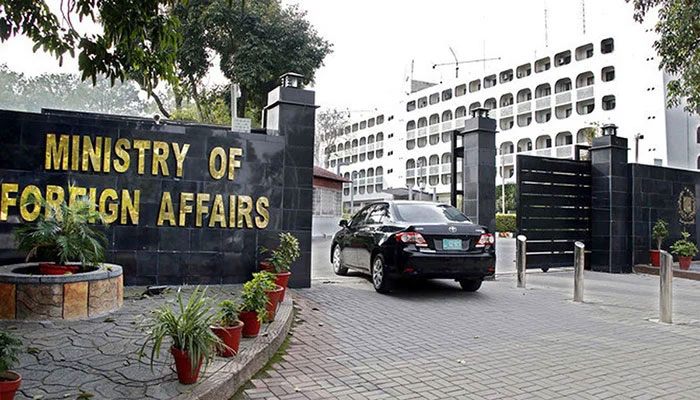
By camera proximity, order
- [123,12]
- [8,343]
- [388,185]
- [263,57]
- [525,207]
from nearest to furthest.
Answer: [8,343] → [123,12] → [525,207] → [263,57] → [388,185]

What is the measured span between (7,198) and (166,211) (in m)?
2.03

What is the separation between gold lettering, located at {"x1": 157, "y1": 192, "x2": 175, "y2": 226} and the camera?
7.60 meters

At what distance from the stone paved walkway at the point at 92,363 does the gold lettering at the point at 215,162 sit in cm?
290

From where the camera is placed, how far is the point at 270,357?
470 centimetres

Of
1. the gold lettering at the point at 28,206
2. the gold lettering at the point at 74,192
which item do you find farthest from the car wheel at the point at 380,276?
the gold lettering at the point at 28,206

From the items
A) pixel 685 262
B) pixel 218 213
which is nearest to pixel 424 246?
pixel 218 213

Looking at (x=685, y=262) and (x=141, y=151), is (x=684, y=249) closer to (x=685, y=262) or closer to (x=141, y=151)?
(x=685, y=262)

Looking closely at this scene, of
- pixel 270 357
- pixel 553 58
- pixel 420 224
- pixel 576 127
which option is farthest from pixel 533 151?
pixel 270 357

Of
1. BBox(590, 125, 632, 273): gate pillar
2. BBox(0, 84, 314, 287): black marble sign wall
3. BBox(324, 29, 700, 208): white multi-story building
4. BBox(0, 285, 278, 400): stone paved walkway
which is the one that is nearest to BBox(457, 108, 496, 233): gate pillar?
BBox(590, 125, 632, 273): gate pillar

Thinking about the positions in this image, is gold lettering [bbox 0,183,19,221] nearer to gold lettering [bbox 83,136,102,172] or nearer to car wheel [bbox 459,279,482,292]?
gold lettering [bbox 83,136,102,172]

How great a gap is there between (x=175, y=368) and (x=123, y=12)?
8.57ft

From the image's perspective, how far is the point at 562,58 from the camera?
44781mm

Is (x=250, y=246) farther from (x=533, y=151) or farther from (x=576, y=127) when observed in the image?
(x=533, y=151)

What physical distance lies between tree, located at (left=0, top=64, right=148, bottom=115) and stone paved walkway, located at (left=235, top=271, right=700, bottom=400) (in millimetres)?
32156
